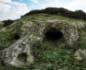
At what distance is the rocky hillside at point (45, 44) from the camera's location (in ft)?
84.5

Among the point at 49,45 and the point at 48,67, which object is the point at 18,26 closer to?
the point at 49,45

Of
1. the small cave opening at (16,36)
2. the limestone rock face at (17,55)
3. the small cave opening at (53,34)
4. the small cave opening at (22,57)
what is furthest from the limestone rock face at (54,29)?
the small cave opening at (22,57)

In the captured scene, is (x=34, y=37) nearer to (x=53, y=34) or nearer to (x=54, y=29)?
(x=53, y=34)

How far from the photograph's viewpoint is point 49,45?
1171 inches

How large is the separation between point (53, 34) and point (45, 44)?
2.14 m

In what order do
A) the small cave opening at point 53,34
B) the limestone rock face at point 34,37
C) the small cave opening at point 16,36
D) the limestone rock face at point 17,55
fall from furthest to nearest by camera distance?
1. the small cave opening at point 53,34
2. the small cave opening at point 16,36
3. the limestone rock face at point 34,37
4. the limestone rock face at point 17,55

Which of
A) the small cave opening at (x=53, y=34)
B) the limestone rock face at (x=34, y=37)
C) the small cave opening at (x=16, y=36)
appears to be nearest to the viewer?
the limestone rock face at (x=34, y=37)

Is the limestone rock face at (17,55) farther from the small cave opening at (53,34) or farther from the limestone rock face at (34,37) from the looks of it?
the small cave opening at (53,34)

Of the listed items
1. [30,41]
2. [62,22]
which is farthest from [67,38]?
[30,41]

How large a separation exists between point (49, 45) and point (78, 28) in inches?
189

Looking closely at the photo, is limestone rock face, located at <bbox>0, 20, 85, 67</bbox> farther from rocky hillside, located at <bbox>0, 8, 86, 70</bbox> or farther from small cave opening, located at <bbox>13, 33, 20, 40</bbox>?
small cave opening, located at <bbox>13, 33, 20, 40</bbox>

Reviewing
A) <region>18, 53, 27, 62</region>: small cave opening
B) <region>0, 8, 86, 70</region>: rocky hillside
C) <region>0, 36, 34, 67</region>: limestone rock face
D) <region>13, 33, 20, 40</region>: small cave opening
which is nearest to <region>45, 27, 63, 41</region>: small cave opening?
<region>0, 8, 86, 70</region>: rocky hillside

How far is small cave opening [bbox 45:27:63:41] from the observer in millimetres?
30953

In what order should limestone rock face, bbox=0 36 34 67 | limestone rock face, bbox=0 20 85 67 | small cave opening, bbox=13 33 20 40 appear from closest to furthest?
limestone rock face, bbox=0 36 34 67
limestone rock face, bbox=0 20 85 67
small cave opening, bbox=13 33 20 40
